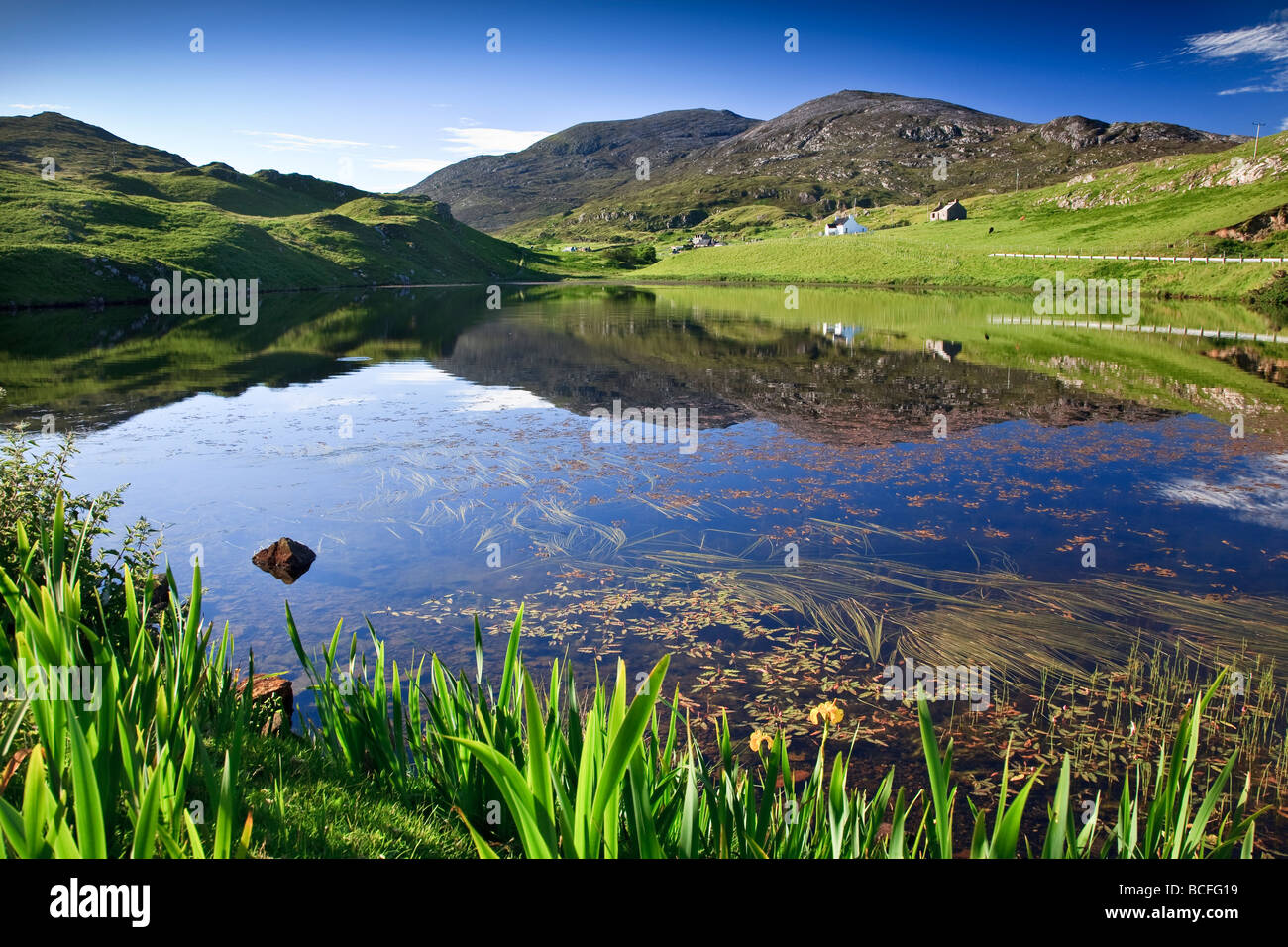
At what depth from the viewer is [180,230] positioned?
92188 mm

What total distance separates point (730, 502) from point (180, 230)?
101041 millimetres

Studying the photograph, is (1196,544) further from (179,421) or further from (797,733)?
(179,421)

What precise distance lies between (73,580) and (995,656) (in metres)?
8.09

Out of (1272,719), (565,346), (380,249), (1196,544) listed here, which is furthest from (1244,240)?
(380,249)

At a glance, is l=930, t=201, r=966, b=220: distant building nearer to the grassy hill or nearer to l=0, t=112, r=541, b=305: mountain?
the grassy hill

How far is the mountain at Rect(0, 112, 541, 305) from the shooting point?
68.7 m

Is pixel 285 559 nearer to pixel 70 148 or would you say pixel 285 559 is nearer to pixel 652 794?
pixel 652 794

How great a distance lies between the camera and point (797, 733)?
698 centimetres

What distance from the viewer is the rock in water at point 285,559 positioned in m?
10.4

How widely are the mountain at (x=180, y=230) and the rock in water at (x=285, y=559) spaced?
6462 centimetres

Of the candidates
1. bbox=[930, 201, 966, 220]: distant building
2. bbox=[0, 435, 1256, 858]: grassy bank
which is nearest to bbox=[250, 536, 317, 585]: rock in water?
bbox=[0, 435, 1256, 858]: grassy bank

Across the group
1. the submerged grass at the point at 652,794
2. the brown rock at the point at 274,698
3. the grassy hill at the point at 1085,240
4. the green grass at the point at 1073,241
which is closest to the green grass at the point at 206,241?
the green grass at the point at 1073,241

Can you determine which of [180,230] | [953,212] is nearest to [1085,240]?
[953,212]

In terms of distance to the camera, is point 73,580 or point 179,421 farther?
point 179,421
